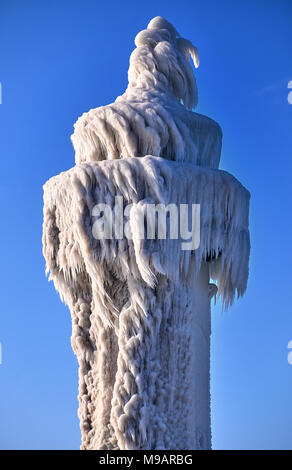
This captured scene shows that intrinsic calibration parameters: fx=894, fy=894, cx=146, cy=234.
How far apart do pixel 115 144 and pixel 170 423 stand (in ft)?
13.3

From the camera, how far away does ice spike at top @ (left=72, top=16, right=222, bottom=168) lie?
42.0 ft

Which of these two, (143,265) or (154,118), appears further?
(154,118)

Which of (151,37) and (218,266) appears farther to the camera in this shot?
(151,37)

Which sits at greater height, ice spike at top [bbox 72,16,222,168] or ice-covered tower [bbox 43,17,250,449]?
ice spike at top [bbox 72,16,222,168]

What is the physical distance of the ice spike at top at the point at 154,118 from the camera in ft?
42.0

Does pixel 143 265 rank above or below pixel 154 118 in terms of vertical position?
below

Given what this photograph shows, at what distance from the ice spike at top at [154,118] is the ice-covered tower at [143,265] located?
21 mm

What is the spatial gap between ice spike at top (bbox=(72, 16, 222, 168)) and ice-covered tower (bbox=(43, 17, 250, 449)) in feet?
0.07

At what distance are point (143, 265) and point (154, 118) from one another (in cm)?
217

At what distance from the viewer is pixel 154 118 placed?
12.8m

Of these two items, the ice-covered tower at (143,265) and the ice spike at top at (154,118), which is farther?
the ice spike at top at (154,118)

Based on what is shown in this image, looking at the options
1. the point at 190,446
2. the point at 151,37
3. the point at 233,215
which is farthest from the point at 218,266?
the point at 151,37
